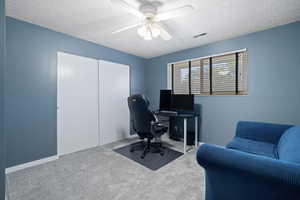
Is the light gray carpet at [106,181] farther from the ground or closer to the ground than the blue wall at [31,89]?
closer to the ground

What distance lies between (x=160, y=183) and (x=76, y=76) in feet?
8.29

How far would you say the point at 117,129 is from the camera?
11.8 feet

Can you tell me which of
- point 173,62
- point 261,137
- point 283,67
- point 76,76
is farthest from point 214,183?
point 173,62

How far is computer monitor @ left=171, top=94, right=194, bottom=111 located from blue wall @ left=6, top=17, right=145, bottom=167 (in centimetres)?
259

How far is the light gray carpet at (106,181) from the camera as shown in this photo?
1.58 m

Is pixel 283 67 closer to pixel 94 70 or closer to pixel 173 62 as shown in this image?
pixel 173 62

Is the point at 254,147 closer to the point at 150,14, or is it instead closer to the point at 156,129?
the point at 156,129

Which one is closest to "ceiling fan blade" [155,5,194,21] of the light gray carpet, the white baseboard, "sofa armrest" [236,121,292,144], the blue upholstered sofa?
the blue upholstered sofa

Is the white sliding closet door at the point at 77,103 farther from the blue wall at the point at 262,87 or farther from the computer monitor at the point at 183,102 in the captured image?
the blue wall at the point at 262,87

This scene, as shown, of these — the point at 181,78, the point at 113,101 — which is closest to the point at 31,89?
the point at 113,101

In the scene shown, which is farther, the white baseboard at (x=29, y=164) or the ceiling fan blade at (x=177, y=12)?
the white baseboard at (x=29, y=164)

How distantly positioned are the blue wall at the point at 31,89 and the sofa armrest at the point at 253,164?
8.64 ft

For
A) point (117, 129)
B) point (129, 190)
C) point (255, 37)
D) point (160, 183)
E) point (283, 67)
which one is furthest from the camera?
point (117, 129)

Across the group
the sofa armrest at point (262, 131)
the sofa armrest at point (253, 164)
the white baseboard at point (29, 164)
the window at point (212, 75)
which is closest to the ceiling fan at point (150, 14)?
the sofa armrest at point (253, 164)
